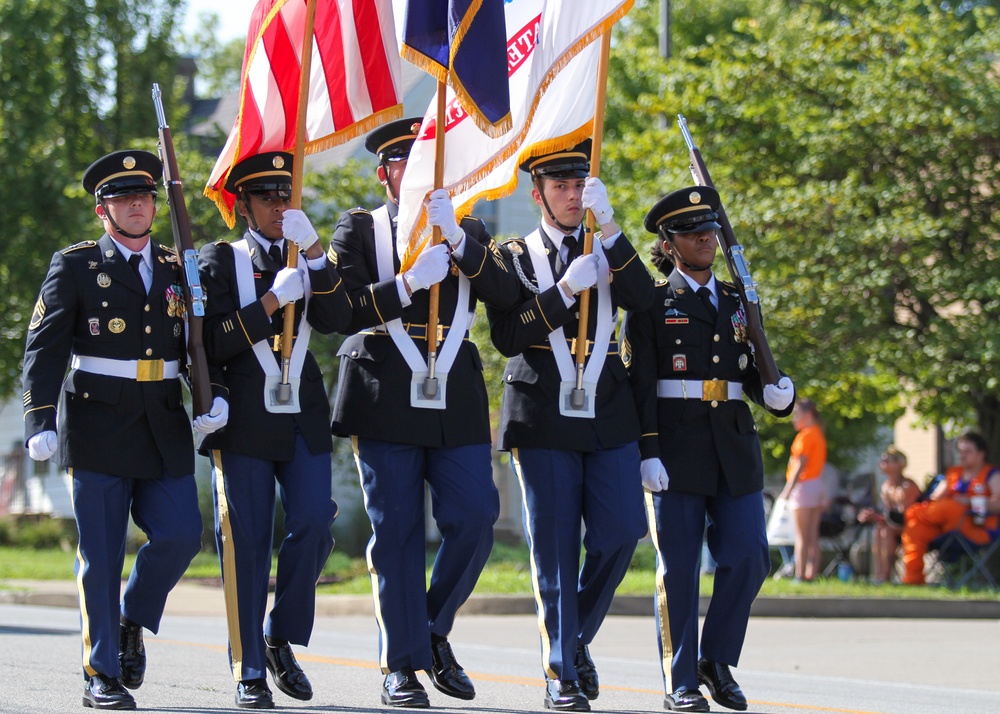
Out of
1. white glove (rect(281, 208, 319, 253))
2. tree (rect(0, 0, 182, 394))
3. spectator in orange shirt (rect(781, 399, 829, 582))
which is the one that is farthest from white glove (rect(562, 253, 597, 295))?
tree (rect(0, 0, 182, 394))

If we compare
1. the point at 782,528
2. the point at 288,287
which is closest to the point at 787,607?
the point at 782,528

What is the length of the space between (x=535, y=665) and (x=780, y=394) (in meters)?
3.46

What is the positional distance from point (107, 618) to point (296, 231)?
1.73 meters

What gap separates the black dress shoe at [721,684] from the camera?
22.8 ft

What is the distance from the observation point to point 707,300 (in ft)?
24.3

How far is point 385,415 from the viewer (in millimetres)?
6887

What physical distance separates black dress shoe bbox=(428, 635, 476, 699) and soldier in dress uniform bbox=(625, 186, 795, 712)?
2.84 ft

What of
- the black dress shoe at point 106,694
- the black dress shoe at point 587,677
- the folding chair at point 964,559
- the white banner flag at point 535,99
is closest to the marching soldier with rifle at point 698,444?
the black dress shoe at point 587,677

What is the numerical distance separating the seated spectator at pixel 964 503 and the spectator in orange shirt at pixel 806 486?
92cm

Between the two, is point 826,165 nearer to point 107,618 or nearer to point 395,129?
point 395,129

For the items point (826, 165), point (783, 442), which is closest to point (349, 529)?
point (783, 442)

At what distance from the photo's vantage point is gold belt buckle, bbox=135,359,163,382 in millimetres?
6770

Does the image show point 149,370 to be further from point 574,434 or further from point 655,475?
point 655,475

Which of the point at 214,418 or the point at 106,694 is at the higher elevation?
the point at 214,418
